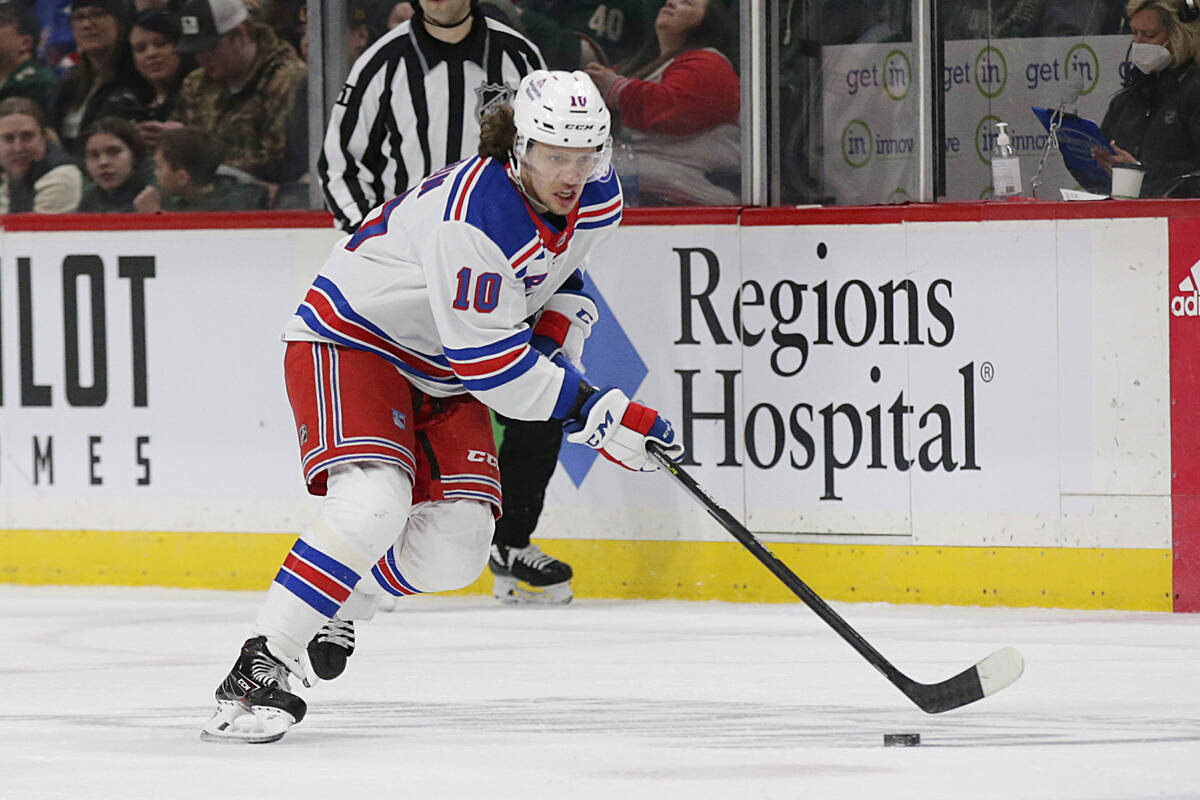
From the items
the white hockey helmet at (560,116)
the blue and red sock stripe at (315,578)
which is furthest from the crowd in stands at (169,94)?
the blue and red sock stripe at (315,578)

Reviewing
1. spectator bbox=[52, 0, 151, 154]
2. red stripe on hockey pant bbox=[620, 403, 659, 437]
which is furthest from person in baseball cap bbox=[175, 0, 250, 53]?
red stripe on hockey pant bbox=[620, 403, 659, 437]

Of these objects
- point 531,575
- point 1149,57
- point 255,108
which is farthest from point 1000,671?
point 255,108

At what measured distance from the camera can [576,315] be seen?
334 centimetres

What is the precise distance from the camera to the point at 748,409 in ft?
14.8

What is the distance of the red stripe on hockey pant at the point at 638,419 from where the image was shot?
9.78 feet

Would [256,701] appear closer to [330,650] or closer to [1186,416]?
[330,650]

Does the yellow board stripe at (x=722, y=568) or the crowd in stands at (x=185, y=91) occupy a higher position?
the crowd in stands at (x=185, y=91)

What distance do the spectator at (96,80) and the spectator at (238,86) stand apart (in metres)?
0.15

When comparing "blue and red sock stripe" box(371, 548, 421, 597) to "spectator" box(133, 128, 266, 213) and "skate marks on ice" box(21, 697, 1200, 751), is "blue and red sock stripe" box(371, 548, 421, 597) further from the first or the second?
"spectator" box(133, 128, 266, 213)

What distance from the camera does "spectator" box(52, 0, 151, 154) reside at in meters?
5.09

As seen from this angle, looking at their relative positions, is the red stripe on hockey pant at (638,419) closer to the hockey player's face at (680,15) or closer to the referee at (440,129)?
the referee at (440,129)

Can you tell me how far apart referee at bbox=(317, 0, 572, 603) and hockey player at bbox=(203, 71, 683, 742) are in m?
1.27

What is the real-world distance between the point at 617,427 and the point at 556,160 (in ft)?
1.36

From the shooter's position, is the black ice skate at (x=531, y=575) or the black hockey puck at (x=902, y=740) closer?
the black hockey puck at (x=902, y=740)
